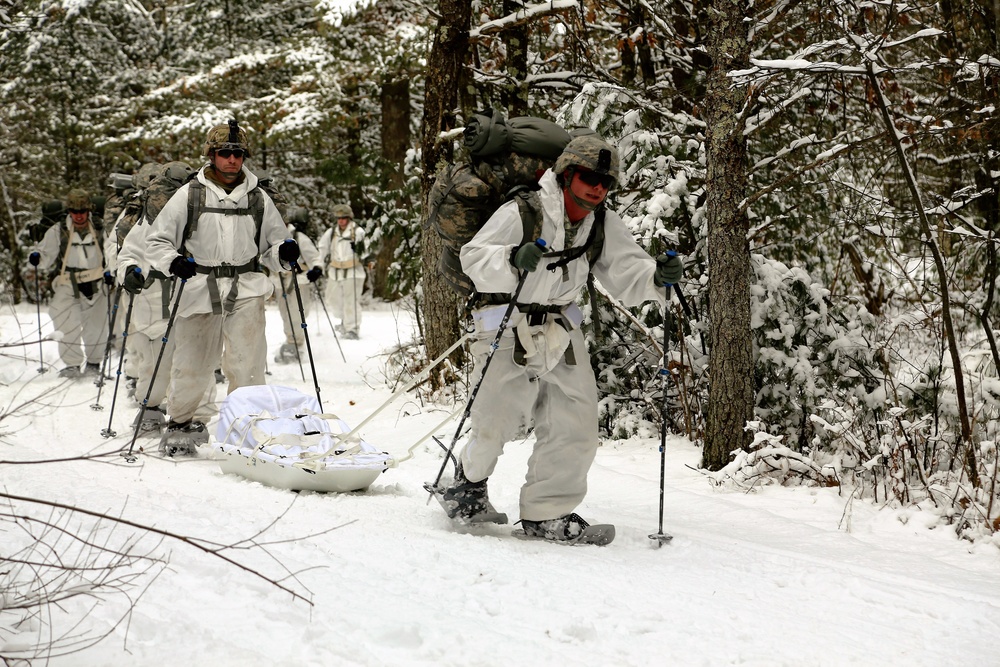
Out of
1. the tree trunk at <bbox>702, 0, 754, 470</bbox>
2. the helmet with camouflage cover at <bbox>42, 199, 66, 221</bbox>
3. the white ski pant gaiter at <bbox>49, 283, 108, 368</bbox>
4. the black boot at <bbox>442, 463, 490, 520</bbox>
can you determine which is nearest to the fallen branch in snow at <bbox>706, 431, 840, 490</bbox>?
the tree trunk at <bbox>702, 0, 754, 470</bbox>

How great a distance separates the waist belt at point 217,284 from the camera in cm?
742

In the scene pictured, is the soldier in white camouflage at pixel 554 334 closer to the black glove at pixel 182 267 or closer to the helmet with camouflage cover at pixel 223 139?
the black glove at pixel 182 267

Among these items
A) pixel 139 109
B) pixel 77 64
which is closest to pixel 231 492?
pixel 139 109

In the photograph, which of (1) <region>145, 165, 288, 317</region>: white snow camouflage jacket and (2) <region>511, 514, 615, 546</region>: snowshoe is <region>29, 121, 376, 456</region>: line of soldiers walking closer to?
(1) <region>145, 165, 288, 317</region>: white snow camouflage jacket

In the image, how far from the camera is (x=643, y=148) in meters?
7.41

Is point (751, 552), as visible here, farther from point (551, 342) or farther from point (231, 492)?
point (231, 492)

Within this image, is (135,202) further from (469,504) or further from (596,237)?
(596,237)

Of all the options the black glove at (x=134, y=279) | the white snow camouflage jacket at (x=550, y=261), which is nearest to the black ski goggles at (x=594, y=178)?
the white snow camouflage jacket at (x=550, y=261)

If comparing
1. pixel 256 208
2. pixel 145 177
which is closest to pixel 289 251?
pixel 256 208

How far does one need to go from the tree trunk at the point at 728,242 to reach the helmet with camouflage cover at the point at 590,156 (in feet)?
6.06

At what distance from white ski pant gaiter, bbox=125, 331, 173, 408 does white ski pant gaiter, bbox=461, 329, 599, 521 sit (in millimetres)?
3547

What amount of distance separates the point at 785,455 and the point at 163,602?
4.29 meters

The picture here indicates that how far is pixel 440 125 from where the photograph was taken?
30.0 ft

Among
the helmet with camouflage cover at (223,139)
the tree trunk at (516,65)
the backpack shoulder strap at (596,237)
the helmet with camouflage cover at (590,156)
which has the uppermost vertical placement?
the tree trunk at (516,65)
